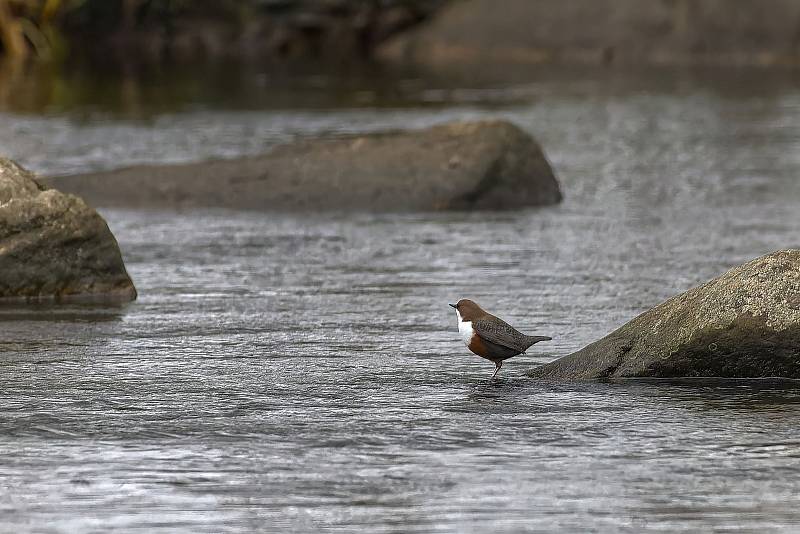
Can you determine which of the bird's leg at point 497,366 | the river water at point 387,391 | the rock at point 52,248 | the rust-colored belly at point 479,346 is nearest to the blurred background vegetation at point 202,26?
the river water at point 387,391

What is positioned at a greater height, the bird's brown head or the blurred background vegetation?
the blurred background vegetation

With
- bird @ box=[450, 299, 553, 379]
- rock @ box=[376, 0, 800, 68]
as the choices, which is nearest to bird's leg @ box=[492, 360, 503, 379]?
bird @ box=[450, 299, 553, 379]

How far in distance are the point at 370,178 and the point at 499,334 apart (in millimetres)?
8032

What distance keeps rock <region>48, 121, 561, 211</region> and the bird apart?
24.6 feet

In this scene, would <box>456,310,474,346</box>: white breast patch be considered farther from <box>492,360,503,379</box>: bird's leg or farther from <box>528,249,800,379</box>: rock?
<box>528,249,800,379</box>: rock

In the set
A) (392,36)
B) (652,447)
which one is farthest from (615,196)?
(392,36)

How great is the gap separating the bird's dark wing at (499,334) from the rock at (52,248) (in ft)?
11.6

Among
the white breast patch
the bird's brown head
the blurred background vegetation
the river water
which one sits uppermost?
the blurred background vegetation

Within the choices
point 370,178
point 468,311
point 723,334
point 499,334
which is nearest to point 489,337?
point 499,334

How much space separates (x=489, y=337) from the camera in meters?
8.23

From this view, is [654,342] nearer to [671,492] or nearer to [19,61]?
[671,492]

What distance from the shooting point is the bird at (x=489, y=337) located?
324 inches

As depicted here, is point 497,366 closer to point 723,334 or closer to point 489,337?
point 489,337

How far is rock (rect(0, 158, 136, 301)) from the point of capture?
10781 mm
